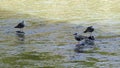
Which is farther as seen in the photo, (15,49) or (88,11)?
(88,11)

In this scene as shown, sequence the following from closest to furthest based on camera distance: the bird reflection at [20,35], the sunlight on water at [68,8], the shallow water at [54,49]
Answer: the shallow water at [54,49] → the bird reflection at [20,35] → the sunlight on water at [68,8]

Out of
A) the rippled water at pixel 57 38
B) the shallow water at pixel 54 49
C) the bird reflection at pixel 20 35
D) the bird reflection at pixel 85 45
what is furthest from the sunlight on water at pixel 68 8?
the bird reflection at pixel 85 45

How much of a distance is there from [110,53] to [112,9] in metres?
15.1

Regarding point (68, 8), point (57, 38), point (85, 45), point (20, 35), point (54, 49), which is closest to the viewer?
point (54, 49)

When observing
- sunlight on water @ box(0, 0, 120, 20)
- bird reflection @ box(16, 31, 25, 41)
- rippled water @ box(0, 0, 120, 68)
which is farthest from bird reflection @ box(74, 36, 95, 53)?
sunlight on water @ box(0, 0, 120, 20)

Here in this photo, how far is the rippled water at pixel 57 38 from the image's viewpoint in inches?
641

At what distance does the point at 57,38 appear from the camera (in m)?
20.9

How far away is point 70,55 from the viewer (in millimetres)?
17297

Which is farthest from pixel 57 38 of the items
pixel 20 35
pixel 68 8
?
pixel 68 8

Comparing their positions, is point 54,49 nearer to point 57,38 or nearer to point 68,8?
point 57,38

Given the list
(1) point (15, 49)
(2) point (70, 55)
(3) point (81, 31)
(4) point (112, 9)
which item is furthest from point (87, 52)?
(4) point (112, 9)

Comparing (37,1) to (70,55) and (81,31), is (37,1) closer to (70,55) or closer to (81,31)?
(81,31)

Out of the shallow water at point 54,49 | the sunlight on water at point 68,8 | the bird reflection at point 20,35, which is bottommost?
the shallow water at point 54,49

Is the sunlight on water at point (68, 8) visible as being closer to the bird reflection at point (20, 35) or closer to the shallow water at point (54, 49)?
the shallow water at point (54, 49)
